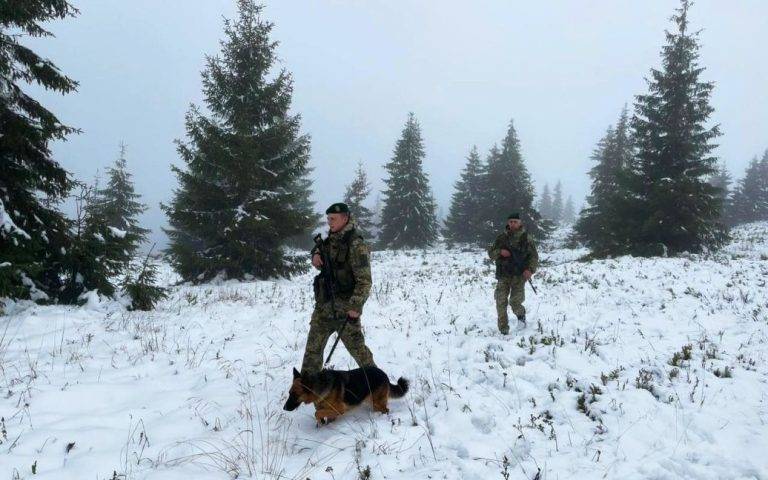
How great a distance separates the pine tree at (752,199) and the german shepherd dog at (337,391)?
59.6 metres

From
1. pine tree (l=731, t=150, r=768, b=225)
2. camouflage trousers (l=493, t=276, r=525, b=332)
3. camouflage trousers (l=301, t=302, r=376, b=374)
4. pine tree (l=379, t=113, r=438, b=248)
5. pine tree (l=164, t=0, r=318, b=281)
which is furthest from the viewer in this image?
pine tree (l=731, t=150, r=768, b=225)

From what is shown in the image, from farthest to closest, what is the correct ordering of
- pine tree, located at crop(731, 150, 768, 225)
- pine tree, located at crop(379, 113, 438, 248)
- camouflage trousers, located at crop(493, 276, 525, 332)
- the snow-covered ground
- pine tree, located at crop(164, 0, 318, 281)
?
pine tree, located at crop(731, 150, 768, 225) < pine tree, located at crop(379, 113, 438, 248) < pine tree, located at crop(164, 0, 318, 281) < camouflage trousers, located at crop(493, 276, 525, 332) < the snow-covered ground

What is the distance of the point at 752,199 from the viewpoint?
4866cm

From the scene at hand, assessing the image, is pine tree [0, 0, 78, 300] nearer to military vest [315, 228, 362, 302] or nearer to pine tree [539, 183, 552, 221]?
military vest [315, 228, 362, 302]

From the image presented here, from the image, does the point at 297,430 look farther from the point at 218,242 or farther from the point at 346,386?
the point at 218,242

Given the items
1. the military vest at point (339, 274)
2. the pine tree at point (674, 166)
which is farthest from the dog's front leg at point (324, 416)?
the pine tree at point (674, 166)

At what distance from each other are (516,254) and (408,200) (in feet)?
91.4

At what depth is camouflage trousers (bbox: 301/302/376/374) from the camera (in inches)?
207

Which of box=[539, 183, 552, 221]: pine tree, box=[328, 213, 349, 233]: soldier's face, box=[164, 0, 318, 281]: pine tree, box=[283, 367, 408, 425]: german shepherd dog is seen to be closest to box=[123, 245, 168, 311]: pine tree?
box=[164, 0, 318, 281]: pine tree

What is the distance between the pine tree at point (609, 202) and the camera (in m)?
19.7

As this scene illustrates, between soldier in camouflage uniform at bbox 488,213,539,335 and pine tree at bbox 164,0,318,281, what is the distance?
8.60 meters

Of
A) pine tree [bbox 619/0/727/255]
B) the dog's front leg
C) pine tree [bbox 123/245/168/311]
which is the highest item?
pine tree [bbox 619/0/727/255]

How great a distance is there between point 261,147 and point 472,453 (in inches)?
527

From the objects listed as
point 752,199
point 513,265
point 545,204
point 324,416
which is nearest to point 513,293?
point 513,265
